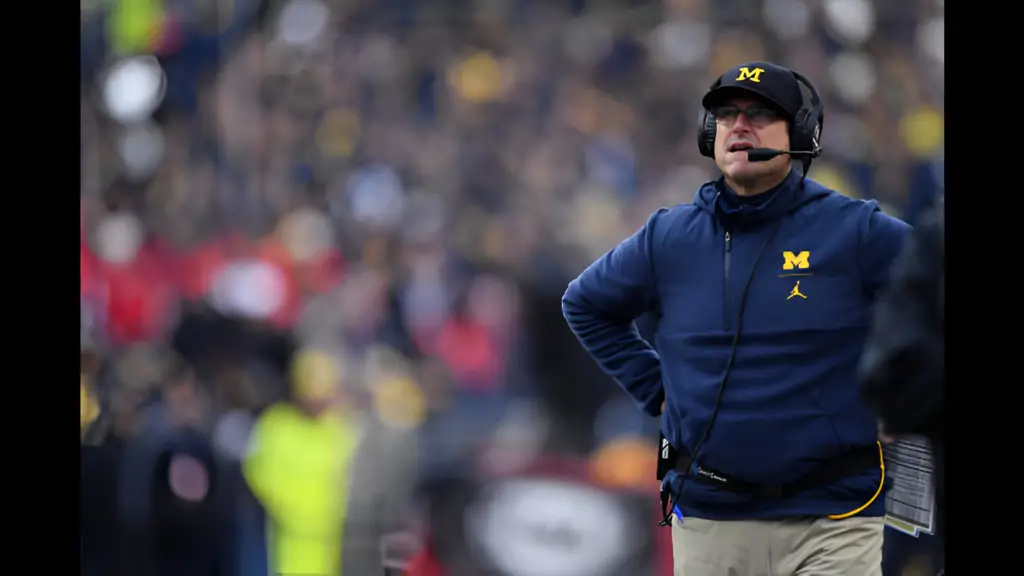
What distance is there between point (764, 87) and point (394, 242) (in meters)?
2.90

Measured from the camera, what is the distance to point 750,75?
8.82ft

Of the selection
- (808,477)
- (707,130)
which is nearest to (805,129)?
(707,130)

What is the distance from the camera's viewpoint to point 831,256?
2605mm

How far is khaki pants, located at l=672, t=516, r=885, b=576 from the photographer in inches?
101

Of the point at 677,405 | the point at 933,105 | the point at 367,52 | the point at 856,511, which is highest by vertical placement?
the point at 367,52

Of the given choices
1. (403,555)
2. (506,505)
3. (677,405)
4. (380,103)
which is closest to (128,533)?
(403,555)

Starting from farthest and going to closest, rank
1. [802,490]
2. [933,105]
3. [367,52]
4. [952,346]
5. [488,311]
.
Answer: [367,52] < [488,311] < [933,105] < [802,490] < [952,346]

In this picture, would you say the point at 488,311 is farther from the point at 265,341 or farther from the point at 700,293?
the point at 700,293

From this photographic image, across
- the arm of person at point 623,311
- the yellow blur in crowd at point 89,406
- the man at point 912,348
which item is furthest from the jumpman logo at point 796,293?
the yellow blur in crowd at point 89,406

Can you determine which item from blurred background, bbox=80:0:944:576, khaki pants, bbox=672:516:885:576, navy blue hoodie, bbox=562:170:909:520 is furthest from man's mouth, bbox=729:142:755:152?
blurred background, bbox=80:0:944:576

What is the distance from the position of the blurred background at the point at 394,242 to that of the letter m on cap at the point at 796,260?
2218 mm

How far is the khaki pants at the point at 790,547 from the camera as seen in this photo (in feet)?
8.40

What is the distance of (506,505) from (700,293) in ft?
8.14

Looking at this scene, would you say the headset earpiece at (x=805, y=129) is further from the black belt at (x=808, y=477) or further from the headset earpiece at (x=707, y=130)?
the black belt at (x=808, y=477)
